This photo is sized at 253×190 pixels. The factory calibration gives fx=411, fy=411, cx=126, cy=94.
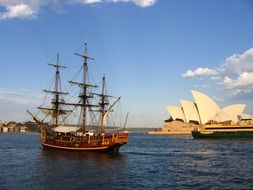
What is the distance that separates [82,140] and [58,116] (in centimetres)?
1546

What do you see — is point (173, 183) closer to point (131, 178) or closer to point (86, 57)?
point (131, 178)

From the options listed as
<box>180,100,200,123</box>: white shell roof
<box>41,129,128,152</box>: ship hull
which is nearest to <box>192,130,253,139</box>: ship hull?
<box>180,100,200,123</box>: white shell roof

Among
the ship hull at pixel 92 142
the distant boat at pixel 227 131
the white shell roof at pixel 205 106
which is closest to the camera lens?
the ship hull at pixel 92 142

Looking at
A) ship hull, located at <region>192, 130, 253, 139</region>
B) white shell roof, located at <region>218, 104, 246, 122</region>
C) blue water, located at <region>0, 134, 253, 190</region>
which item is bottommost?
blue water, located at <region>0, 134, 253, 190</region>

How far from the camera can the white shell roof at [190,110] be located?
175 m

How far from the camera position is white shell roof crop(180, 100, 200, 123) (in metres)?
175

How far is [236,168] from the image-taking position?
40.7 meters

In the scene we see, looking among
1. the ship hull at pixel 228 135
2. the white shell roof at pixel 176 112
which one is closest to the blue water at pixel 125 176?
the ship hull at pixel 228 135

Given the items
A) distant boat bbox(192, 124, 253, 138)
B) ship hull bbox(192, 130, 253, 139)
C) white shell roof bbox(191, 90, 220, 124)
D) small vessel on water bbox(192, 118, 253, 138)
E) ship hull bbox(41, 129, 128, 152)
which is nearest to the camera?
ship hull bbox(41, 129, 128, 152)

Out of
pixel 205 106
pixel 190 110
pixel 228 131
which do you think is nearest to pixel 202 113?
pixel 205 106

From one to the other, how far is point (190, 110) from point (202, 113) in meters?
17.4

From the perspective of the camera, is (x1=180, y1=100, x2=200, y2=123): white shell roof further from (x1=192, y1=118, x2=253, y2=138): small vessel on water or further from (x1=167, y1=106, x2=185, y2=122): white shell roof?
(x1=192, y1=118, x2=253, y2=138): small vessel on water

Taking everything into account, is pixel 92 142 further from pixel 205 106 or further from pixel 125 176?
pixel 205 106

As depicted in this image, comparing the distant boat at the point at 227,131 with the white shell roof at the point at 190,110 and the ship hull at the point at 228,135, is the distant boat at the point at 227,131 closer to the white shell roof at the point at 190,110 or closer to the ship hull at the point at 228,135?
the ship hull at the point at 228,135
